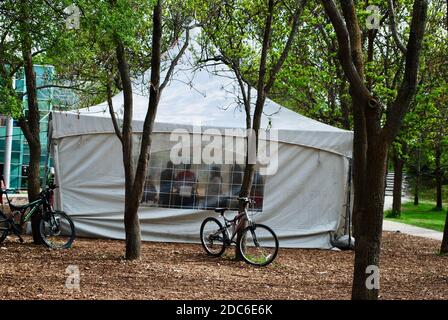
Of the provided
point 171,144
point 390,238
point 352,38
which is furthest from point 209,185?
point 352,38

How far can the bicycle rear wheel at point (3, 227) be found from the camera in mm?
11648

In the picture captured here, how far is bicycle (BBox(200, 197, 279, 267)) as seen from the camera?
10883mm

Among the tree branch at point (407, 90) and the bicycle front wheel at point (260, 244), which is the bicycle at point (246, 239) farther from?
the tree branch at point (407, 90)

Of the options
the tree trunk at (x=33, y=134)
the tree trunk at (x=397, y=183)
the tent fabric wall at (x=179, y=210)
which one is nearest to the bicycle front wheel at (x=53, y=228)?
the tree trunk at (x=33, y=134)

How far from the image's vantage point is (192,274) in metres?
9.36

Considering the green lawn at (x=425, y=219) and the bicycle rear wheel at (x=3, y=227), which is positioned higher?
the bicycle rear wheel at (x=3, y=227)

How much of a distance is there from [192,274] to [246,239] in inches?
82.9

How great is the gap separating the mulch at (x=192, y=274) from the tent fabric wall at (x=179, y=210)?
0.68m

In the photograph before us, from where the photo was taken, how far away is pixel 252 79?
1684 centimetres

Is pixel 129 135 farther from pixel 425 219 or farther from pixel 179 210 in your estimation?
pixel 425 219

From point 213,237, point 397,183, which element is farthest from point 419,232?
point 213,237

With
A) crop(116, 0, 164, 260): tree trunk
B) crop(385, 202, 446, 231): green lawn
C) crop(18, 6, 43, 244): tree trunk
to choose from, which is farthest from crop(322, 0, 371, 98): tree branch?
crop(385, 202, 446, 231): green lawn

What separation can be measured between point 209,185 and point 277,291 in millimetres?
6515
